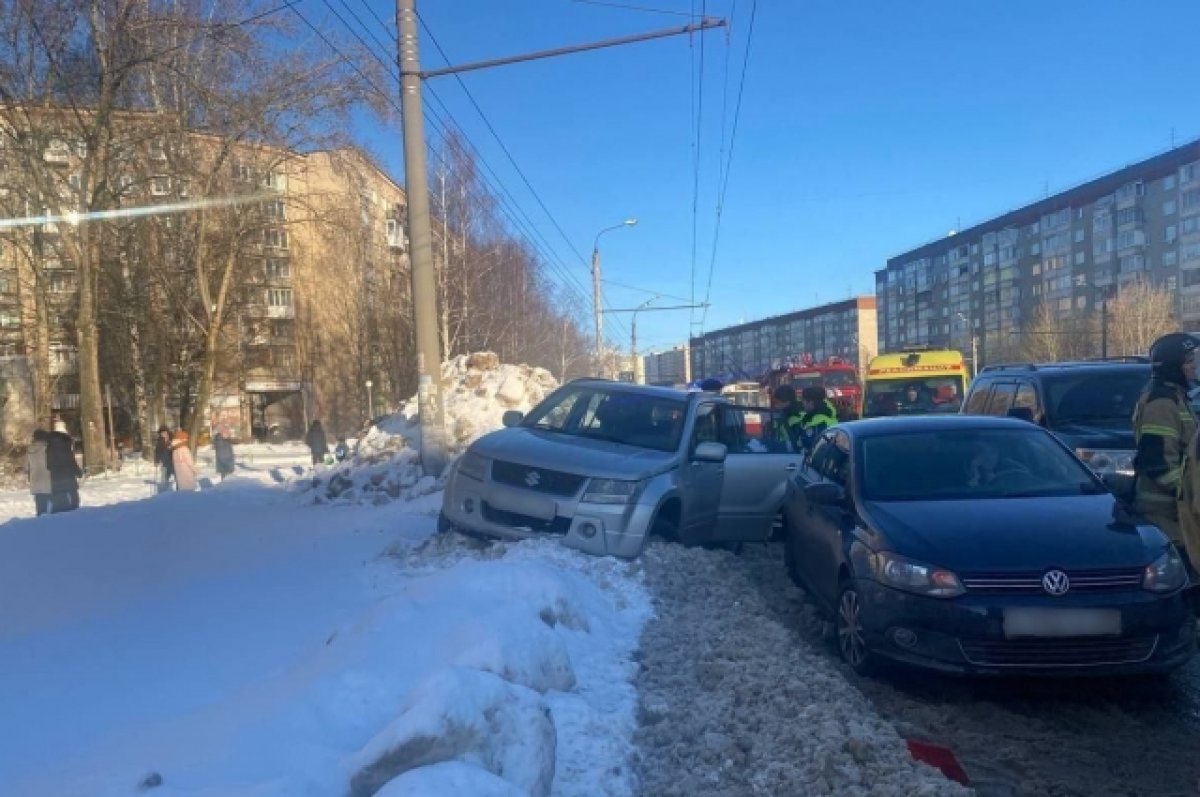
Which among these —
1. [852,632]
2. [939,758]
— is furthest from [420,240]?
[939,758]

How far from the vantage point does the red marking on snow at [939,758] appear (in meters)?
3.97

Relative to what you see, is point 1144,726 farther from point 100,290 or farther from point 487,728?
point 100,290

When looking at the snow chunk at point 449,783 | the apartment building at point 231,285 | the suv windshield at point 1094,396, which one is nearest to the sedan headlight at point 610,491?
the snow chunk at point 449,783

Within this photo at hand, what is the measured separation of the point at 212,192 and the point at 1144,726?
2891cm

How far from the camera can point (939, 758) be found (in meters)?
4.17

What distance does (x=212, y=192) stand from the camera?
28531 millimetres

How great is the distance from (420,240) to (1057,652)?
10035 millimetres

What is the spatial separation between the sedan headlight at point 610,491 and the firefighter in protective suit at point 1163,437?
134 inches

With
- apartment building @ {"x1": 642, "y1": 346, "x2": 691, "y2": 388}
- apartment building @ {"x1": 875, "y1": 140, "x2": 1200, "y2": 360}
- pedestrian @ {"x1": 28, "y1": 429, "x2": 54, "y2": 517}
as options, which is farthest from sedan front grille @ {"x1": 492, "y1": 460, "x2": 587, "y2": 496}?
apartment building @ {"x1": 642, "y1": 346, "x2": 691, "y2": 388}

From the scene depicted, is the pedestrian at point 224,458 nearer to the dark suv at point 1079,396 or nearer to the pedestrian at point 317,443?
the pedestrian at point 317,443

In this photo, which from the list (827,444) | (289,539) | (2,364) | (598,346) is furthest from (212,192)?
(827,444)

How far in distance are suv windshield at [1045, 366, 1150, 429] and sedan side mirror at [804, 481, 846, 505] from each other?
4.26m

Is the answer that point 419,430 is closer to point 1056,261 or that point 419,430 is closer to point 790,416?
point 790,416

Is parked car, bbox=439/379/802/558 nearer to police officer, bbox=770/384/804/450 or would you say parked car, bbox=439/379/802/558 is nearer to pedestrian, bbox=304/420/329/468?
police officer, bbox=770/384/804/450
